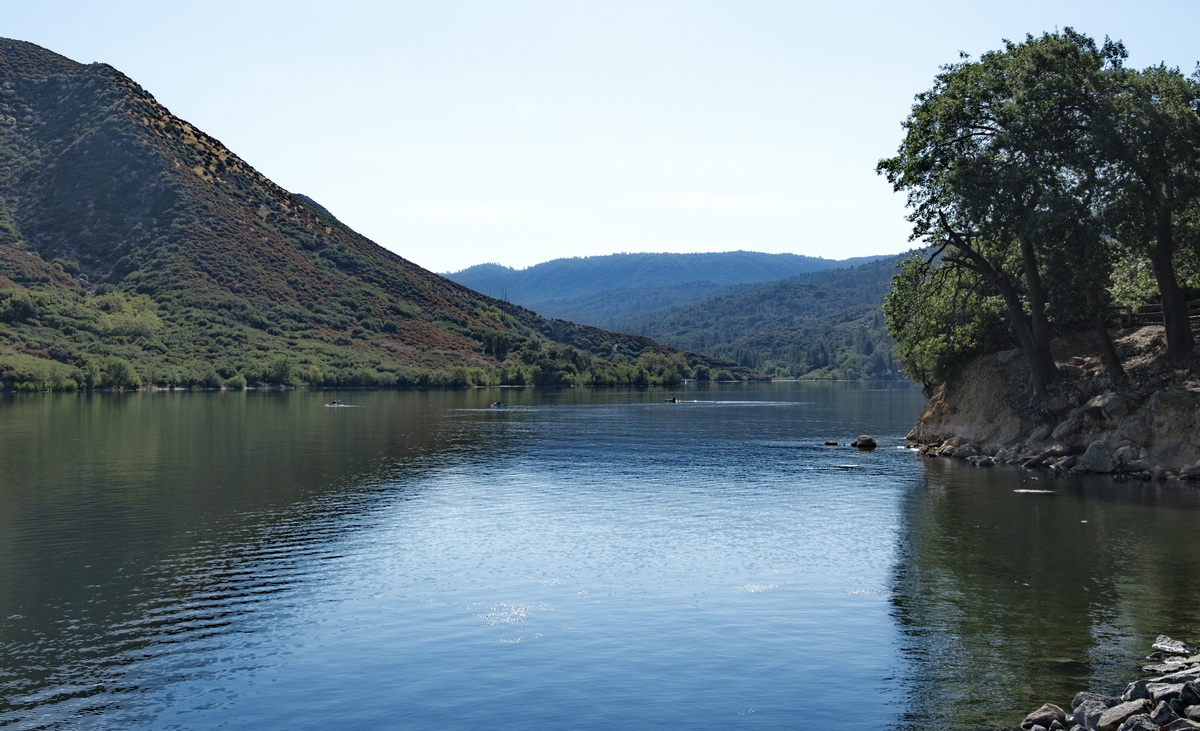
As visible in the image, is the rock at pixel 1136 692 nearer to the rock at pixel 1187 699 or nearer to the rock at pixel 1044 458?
the rock at pixel 1187 699

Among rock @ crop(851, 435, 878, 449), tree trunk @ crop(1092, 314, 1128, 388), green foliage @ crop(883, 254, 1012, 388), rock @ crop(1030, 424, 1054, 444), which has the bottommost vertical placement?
rock @ crop(851, 435, 878, 449)

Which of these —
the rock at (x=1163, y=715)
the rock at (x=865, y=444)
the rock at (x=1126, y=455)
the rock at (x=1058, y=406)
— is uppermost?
the rock at (x=1058, y=406)

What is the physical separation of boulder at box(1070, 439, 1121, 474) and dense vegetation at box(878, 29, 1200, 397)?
485 centimetres

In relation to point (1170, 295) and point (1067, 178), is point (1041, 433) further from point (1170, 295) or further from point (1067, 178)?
point (1067, 178)

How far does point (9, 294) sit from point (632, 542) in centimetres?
19061

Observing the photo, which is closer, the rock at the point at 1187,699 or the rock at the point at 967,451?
the rock at the point at 1187,699

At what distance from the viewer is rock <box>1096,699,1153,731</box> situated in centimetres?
1678

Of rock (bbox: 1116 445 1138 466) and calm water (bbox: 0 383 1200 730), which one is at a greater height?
rock (bbox: 1116 445 1138 466)

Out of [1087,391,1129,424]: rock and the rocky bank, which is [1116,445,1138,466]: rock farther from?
[1087,391,1129,424]: rock

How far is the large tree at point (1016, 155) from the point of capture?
54.3 metres

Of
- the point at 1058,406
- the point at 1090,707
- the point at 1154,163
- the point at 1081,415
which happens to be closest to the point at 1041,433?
the point at 1058,406

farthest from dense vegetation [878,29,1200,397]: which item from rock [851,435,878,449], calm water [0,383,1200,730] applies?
rock [851,435,878,449]

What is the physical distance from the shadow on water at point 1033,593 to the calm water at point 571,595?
0.36ft

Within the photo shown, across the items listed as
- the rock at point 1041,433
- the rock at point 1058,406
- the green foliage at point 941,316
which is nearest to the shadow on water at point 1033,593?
the rock at point 1058,406
